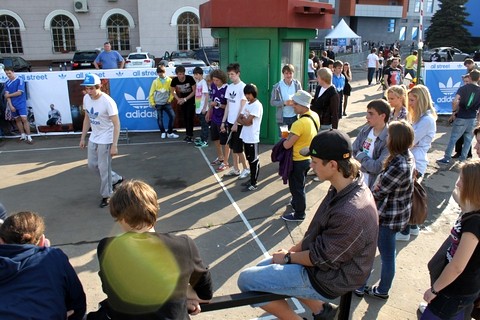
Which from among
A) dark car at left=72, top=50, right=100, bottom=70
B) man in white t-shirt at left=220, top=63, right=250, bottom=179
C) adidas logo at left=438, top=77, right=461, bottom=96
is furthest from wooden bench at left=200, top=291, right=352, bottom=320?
dark car at left=72, top=50, right=100, bottom=70

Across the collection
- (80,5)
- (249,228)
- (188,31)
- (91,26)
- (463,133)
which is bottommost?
(249,228)

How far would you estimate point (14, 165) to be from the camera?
26.3ft

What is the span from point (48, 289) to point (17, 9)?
1273 inches

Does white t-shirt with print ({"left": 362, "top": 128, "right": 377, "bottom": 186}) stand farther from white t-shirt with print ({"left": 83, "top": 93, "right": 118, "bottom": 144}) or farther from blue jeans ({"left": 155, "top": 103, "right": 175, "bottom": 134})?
blue jeans ({"left": 155, "top": 103, "right": 175, "bottom": 134})

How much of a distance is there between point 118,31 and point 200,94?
2436 cm

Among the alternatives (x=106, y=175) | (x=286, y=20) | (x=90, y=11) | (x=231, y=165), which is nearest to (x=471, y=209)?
(x=106, y=175)

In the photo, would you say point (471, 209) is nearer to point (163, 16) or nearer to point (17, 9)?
point (163, 16)

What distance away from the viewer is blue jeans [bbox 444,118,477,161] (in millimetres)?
7617

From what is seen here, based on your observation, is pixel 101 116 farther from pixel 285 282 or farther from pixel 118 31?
pixel 118 31

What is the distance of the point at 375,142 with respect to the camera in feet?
13.7

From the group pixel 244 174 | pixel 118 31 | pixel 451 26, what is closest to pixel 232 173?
pixel 244 174

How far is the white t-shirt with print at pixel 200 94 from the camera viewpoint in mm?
8770

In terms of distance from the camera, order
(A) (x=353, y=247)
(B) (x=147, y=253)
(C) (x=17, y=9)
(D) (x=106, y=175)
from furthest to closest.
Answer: (C) (x=17, y=9) → (D) (x=106, y=175) → (A) (x=353, y=247) → (B) (x=147, y=253)

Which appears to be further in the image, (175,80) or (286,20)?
(175,80)
